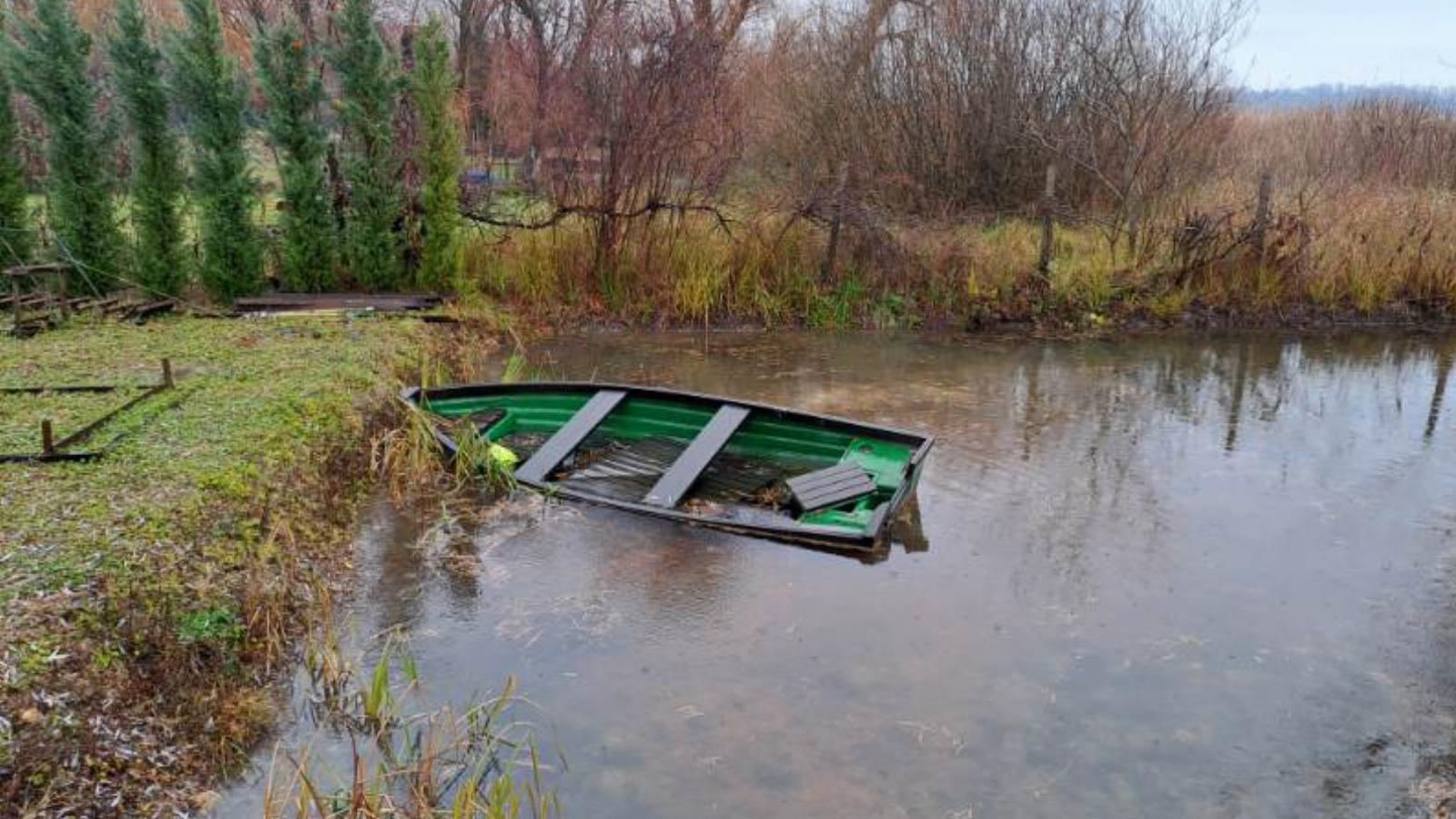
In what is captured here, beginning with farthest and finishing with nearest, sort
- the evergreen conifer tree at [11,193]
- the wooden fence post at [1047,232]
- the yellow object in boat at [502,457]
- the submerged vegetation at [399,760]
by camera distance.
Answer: the wooden fence post at [1047,232] → the evergreen conifer tree at [11,193] → the yellow object in boat at [502,457] → the submerged vegetation at [399,760]

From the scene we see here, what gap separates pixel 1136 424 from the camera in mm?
7801

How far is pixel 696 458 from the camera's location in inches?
240

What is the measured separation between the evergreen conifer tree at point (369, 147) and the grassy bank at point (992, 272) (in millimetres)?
1006

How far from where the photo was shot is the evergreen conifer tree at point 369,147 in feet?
32.1

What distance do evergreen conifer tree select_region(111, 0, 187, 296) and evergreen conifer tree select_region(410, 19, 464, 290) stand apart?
7.28 ft

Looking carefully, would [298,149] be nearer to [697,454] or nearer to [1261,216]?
[697,454]

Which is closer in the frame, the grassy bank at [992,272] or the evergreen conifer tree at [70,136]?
the evergreen conifer tree at [70,136]

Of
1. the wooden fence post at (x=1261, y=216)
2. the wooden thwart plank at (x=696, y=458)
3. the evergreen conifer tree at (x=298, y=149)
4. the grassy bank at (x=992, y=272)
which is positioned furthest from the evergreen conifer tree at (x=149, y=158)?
the wooden fence post at (x=1261, y=216)

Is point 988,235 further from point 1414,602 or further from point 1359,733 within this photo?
point 1359,733

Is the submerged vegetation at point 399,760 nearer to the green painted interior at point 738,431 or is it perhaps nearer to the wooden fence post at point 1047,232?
the green painted interior at point 738,431

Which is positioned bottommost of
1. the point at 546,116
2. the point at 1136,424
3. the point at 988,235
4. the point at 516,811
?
the point at 516,811

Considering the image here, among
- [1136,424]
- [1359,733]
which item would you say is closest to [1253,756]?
[1359,733]

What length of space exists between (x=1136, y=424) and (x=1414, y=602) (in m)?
2.95

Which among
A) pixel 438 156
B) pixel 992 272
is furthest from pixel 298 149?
pixel 992 272
